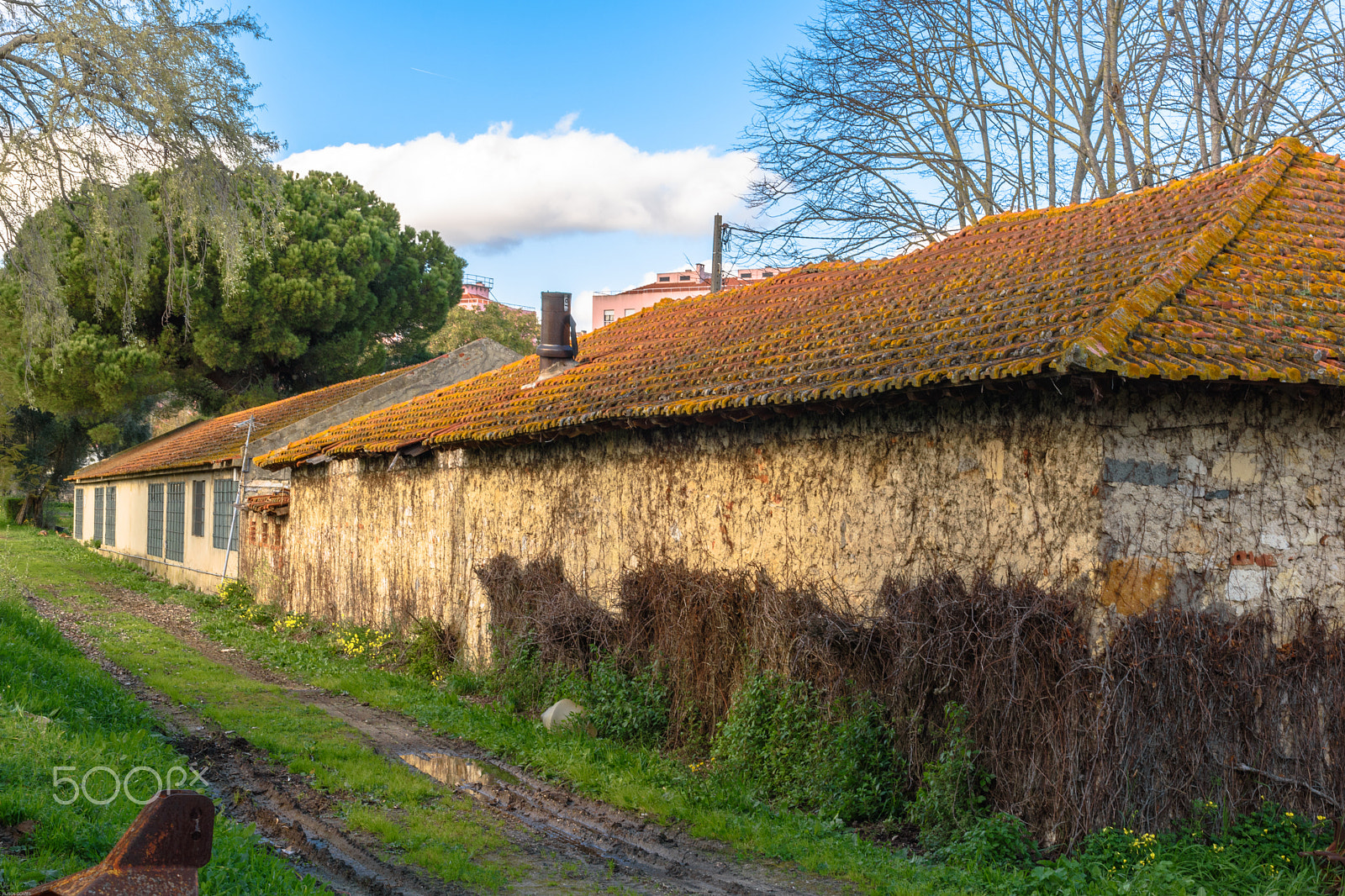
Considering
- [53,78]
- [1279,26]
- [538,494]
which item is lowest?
[538,494]

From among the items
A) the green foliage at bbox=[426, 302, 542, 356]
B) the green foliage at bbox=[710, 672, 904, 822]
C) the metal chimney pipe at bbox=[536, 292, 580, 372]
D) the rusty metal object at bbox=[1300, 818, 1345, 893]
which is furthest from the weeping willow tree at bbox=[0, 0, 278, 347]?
the green foliage at bbox=[426, 302, 542, 356]

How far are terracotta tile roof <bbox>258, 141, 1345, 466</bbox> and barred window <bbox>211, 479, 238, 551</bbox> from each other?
28.4 ft

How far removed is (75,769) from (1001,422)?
6197 millimetres

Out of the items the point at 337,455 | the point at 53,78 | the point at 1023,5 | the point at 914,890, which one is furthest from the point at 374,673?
the point at 1023,5

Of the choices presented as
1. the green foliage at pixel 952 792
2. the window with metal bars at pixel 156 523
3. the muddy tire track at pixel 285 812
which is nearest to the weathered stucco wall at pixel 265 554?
the window with metal bars at pixel 156 523

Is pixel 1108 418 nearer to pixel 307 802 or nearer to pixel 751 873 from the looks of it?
pixel 751 873

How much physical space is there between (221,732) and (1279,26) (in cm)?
1664

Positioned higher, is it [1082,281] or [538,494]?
[1082,281]

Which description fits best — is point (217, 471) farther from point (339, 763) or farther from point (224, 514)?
point (339, 763)

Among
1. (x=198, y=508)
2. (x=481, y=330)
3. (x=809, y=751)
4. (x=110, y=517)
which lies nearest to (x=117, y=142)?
(x=809, y=751)

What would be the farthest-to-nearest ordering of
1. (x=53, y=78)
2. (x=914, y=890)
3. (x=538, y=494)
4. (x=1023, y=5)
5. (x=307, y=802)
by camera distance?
(x=1023, y=5) < (x=538, y=494) < (x=53, y=78) < (x=307, y=802) < (x=914, y=890)

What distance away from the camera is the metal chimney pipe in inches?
519

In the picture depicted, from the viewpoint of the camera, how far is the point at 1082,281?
757 centimetres

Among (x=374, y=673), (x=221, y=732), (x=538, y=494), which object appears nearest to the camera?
(x=221, y=732)
